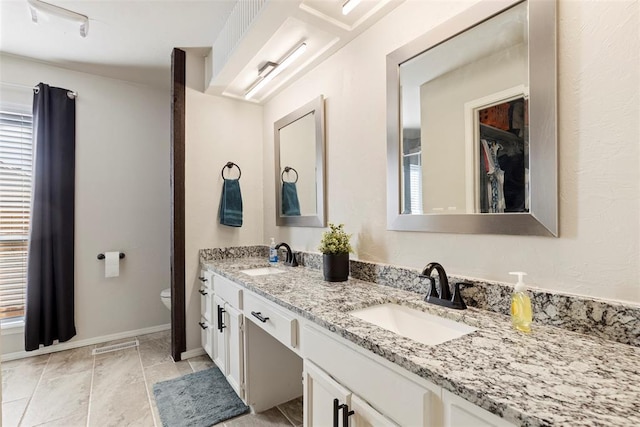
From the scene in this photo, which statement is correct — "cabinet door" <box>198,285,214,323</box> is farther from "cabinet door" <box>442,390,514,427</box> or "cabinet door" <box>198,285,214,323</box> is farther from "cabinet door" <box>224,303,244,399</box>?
"cabinet door" <box>442,390,514,427</box>

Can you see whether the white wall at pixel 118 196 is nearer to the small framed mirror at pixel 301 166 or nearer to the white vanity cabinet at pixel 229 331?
the white vanity cabinet at pixel 229 331

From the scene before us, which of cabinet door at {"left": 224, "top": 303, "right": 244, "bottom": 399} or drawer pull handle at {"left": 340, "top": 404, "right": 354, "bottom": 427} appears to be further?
cabinet door at {"left": 224, "top": 303, "right": 244, "bottom": 399}

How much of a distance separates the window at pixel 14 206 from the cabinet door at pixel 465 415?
333cm

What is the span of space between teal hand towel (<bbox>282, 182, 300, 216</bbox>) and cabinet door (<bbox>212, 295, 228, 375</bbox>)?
2.64 ft

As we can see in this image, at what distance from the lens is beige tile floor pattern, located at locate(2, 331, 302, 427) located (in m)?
1.76

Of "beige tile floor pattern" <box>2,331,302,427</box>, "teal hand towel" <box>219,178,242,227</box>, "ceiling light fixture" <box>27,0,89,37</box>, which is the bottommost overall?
"beige tile floor pattern" <box>2,331,302,427</box>

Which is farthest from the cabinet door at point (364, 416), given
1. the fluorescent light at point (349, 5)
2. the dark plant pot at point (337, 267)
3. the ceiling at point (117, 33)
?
the ceiling at point (117, 33)

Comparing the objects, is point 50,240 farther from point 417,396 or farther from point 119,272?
point 417,396

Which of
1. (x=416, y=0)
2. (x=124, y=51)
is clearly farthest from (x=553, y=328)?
(x=124, y=51)

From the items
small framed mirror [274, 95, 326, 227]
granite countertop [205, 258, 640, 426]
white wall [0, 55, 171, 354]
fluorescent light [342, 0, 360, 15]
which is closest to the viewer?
granite countertop [205, 258, 640, 426]

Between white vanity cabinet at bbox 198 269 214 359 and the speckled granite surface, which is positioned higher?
the speckled granite surface

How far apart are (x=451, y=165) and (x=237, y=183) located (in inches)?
73.1

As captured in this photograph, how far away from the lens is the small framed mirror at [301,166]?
2066mm

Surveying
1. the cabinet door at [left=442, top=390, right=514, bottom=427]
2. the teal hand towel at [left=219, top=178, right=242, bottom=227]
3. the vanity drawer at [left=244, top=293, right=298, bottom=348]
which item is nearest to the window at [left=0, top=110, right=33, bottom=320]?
the teal hand towel at [left=219, top=178, right=242, bottom=227]
